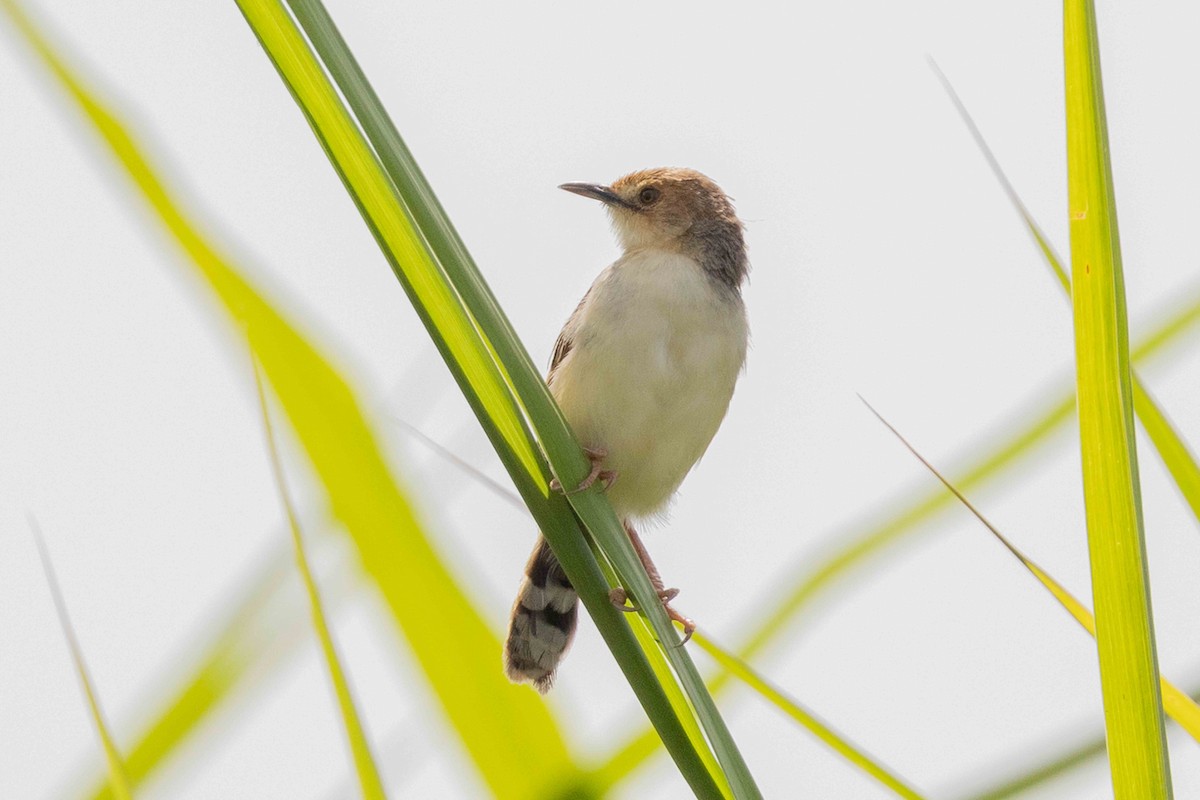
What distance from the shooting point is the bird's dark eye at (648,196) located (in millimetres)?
4207

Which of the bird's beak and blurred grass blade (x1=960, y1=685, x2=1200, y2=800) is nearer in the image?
blurred grass blade (x1=960, y1=685, x2=1200, y2=800)

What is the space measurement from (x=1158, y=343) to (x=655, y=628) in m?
1.09

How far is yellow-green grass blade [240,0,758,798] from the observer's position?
1296 millimetres

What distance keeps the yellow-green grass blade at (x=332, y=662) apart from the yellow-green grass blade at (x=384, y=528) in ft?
0.45

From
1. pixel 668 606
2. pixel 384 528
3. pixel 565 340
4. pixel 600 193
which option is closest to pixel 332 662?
pixel 384 528

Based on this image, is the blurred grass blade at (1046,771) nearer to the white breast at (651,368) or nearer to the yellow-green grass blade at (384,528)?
the yellow-green grass blade at (384,528)

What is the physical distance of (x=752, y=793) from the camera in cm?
129

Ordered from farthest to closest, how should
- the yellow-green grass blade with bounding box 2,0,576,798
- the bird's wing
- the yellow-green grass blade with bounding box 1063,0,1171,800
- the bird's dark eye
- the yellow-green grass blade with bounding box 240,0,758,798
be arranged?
the bird's dark eye → the bird's wing → the yellow-green grass blade with bounding box 2,0,576,798 → the yellow-green grass blade with bounding box 240,0,758,798 → the yellow-green grass blade with bounding box 1063,0,1171,800

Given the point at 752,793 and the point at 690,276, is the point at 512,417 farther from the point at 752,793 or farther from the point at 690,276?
the point at 690,276

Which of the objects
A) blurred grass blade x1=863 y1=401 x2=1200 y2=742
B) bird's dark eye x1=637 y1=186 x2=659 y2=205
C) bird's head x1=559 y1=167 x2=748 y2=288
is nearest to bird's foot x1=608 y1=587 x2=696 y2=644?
blurred grass blade x1=863 y1=401 x2=1200 y2=742

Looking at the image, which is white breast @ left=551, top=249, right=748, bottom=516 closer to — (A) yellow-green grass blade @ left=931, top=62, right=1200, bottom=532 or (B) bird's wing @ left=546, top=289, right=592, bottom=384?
(B) bird's wing @ left=546, top=289, right=592, bottom=384

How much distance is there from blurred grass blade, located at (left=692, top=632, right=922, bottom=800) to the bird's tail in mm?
1552

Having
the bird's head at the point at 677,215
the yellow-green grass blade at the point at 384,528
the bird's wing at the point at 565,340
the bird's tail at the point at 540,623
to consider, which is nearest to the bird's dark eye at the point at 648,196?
the bird's head at the point at 677,215

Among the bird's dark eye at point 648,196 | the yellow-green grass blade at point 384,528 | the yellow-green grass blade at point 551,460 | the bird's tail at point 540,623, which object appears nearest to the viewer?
the yellow-green grass blade at point 551,460
